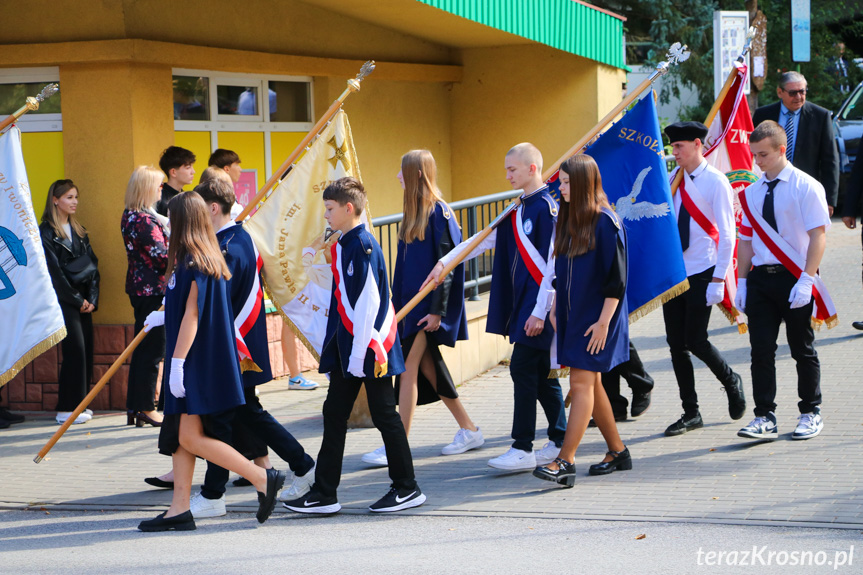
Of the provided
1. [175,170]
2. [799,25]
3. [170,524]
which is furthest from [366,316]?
[799,25]

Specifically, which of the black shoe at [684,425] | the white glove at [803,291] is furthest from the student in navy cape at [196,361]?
the white glove at [803,291]

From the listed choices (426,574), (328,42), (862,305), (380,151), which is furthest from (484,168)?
(426,574)

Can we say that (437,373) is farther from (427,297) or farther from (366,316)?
(366,316)

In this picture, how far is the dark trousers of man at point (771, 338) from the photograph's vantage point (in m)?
6.87

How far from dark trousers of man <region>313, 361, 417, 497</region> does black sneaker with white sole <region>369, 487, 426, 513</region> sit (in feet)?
0.10

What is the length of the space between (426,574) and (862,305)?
776 centimetres

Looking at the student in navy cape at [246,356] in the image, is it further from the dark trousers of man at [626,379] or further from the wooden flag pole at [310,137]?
the dark trousers of man at [626,379]

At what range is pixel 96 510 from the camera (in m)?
6.31

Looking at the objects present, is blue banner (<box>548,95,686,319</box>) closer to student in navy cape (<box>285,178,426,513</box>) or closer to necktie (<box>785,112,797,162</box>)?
student in navy cape (<box>285,178,426,513</box>)

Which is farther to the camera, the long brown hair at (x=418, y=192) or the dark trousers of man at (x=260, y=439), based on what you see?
the long brown hair at (x=418, y=192)

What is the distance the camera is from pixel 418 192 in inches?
268

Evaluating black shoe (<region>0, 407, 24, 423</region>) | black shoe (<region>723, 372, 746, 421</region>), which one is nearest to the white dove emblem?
black shoe (<region>723, 372, 746, 421</region>)

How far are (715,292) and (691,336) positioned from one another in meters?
0.34

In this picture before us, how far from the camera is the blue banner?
6812 millimetres
